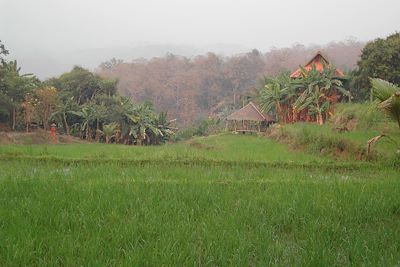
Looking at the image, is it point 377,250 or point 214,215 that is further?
point 214,215

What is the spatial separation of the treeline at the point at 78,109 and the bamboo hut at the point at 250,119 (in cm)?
432

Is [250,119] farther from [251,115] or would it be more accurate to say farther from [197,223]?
[197,223]

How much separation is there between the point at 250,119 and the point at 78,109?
10271 millimetres

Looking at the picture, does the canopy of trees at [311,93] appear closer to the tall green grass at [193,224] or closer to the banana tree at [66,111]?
the banana tree at [66,111]

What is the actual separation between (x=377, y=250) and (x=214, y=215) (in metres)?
1.51

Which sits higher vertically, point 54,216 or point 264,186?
point 54,216

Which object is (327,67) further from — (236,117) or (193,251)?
(193,251)

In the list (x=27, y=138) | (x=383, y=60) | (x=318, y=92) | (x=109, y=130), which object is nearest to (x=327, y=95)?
(x=318, y=92)

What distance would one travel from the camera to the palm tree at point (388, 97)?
20.5 feet

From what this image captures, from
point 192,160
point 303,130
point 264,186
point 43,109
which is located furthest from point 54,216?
point 43,109

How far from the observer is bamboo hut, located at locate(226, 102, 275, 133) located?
25062mm

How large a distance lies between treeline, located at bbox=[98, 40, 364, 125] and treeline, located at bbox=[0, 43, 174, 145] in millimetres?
16768

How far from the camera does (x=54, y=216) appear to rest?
3.69 m

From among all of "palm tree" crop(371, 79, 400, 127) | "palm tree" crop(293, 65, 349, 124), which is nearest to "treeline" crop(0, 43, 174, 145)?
"palm tree" crop(293, 65, 349, 124)
